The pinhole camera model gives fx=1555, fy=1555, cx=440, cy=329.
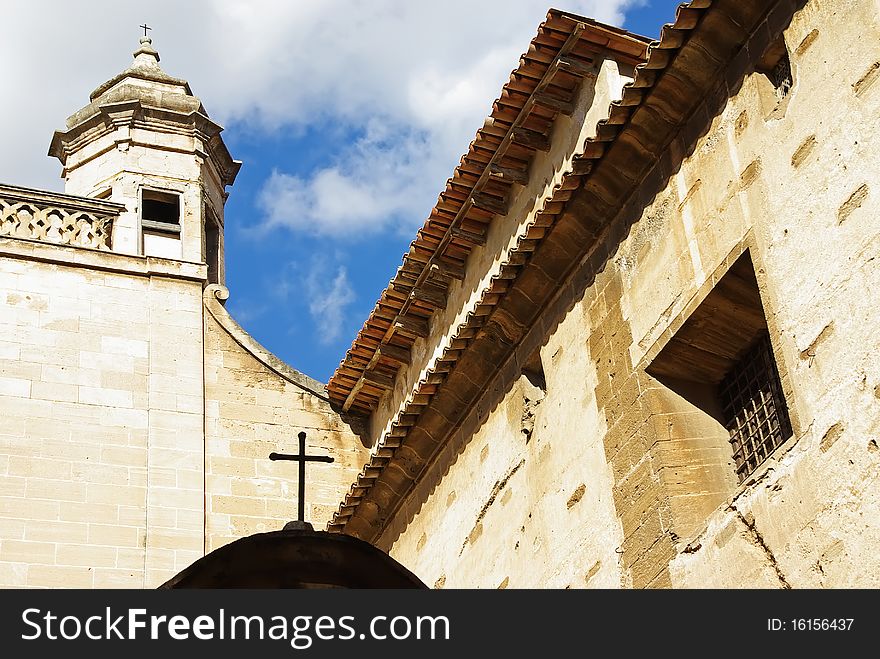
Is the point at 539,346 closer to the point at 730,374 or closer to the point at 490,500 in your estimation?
the point at 490,500

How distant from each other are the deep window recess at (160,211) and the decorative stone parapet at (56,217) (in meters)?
0.37

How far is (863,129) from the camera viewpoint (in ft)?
25.8

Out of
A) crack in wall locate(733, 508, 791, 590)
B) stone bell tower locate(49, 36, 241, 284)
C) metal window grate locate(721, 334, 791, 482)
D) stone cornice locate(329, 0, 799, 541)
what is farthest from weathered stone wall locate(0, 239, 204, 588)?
crack in wall locate(733, 508, 791, 590)

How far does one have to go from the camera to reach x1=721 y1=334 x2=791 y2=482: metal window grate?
350 inches

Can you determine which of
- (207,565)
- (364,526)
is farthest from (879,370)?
(364,526)

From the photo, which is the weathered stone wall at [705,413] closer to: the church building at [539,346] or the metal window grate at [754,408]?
the church building at [539,346]

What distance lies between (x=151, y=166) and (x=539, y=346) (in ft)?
19.3

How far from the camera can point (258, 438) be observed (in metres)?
14.5

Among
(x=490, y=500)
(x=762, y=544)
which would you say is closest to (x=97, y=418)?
(x=490, y=500)

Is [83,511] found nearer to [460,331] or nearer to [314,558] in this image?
[460,331]

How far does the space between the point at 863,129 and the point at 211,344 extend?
328 inches

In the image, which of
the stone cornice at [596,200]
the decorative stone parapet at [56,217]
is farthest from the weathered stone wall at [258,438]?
the decorative stone parapet at [56,217]

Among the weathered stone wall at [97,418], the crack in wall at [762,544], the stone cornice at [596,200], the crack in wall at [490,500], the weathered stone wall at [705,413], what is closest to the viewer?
the weathered stone wall at [705,413]

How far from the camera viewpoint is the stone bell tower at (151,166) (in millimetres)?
15375
